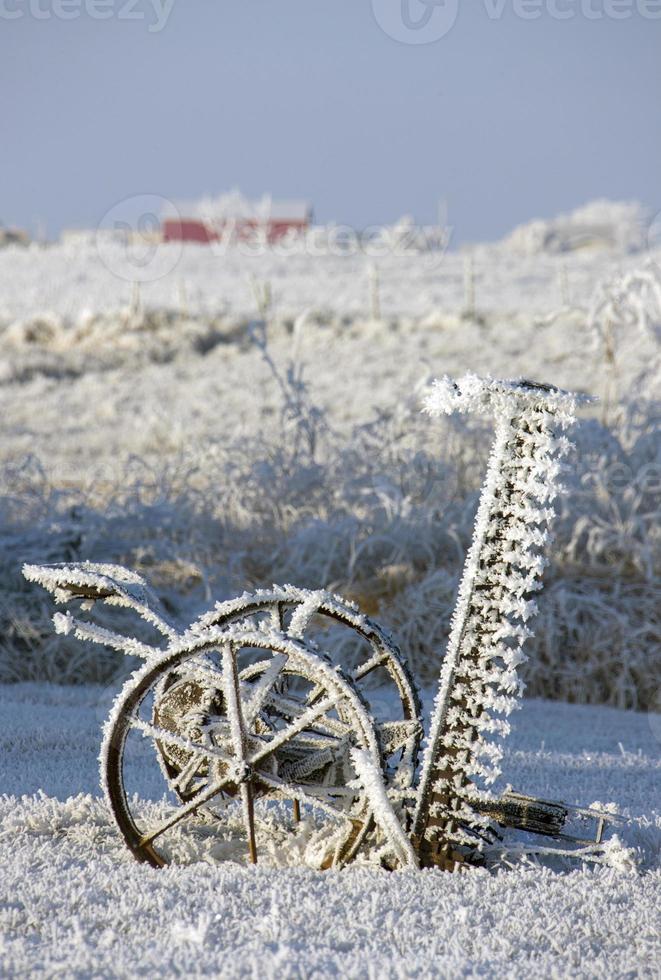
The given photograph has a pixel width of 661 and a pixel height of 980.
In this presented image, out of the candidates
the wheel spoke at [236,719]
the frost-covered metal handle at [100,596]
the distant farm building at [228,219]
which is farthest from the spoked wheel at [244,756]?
the distant farm building at [228,219]

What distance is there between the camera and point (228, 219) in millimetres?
40031

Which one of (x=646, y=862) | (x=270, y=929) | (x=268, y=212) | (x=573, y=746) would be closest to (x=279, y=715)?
(x=270, y=929)

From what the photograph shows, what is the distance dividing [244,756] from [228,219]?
1546 inches

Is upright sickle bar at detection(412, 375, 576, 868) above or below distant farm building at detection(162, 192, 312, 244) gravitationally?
below

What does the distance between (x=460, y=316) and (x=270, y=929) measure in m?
18.7

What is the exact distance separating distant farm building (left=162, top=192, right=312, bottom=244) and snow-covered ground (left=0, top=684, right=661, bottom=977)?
3803 cm

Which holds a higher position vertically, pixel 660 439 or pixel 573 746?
pixel 660 439

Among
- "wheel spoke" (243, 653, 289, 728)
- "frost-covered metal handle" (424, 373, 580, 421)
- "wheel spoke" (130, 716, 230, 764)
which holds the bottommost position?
"wheel spoke" (130, 716, 230, 764)

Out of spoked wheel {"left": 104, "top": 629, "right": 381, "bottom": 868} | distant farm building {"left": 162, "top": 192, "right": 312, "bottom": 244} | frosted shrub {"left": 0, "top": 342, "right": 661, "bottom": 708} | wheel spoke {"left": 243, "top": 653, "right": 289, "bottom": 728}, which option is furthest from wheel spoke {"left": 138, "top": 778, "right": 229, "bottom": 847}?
distant farm building {"left": 162, "top": 192, "right": 312, "bottom": 244}

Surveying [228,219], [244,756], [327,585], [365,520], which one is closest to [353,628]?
[244,756]

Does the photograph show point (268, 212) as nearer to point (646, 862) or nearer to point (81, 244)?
point (81, 244)

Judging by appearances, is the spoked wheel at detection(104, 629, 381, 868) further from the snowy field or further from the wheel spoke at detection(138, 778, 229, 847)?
the snowy field

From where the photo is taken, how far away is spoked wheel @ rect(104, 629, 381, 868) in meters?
2.34

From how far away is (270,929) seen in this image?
6.56 feet
